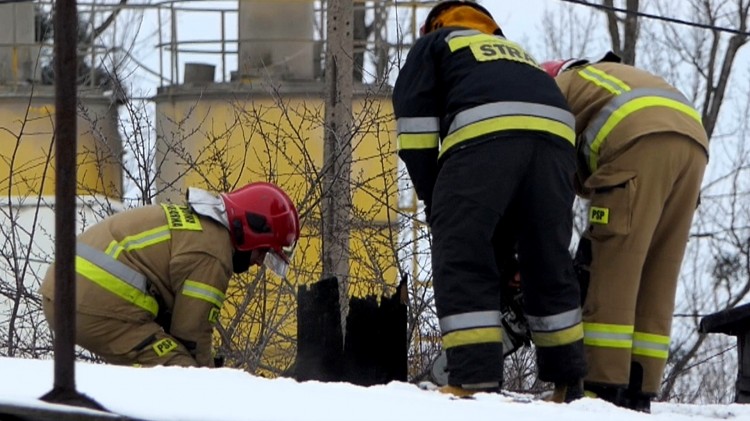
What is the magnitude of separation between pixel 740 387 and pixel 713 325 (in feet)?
0.99

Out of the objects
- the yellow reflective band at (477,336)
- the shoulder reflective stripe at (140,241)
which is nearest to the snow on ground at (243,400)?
the yellow reflective band at (477,336)

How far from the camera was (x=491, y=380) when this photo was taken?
543cm

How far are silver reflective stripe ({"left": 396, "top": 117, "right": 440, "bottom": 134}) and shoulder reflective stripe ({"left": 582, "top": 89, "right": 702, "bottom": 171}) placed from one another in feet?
2.43

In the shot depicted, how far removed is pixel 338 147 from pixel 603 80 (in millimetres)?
3703

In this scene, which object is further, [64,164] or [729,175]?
[729,175]

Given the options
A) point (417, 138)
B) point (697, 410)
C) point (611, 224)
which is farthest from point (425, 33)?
point (697, 410)

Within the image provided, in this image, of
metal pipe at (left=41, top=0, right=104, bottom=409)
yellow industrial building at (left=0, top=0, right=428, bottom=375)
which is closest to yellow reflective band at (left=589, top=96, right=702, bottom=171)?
metal pipe at (left=41, top=0, right=104, bottom=409)

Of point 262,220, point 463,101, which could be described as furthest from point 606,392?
point 262,220

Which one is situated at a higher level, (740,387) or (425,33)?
(425,33)

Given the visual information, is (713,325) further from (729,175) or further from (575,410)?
(729,175)

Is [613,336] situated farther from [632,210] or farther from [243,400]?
[243,400]

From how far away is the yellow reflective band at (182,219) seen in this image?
647 cm

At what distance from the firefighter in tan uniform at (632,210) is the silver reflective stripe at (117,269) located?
1808 millimetres

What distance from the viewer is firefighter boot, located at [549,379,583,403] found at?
578cm
